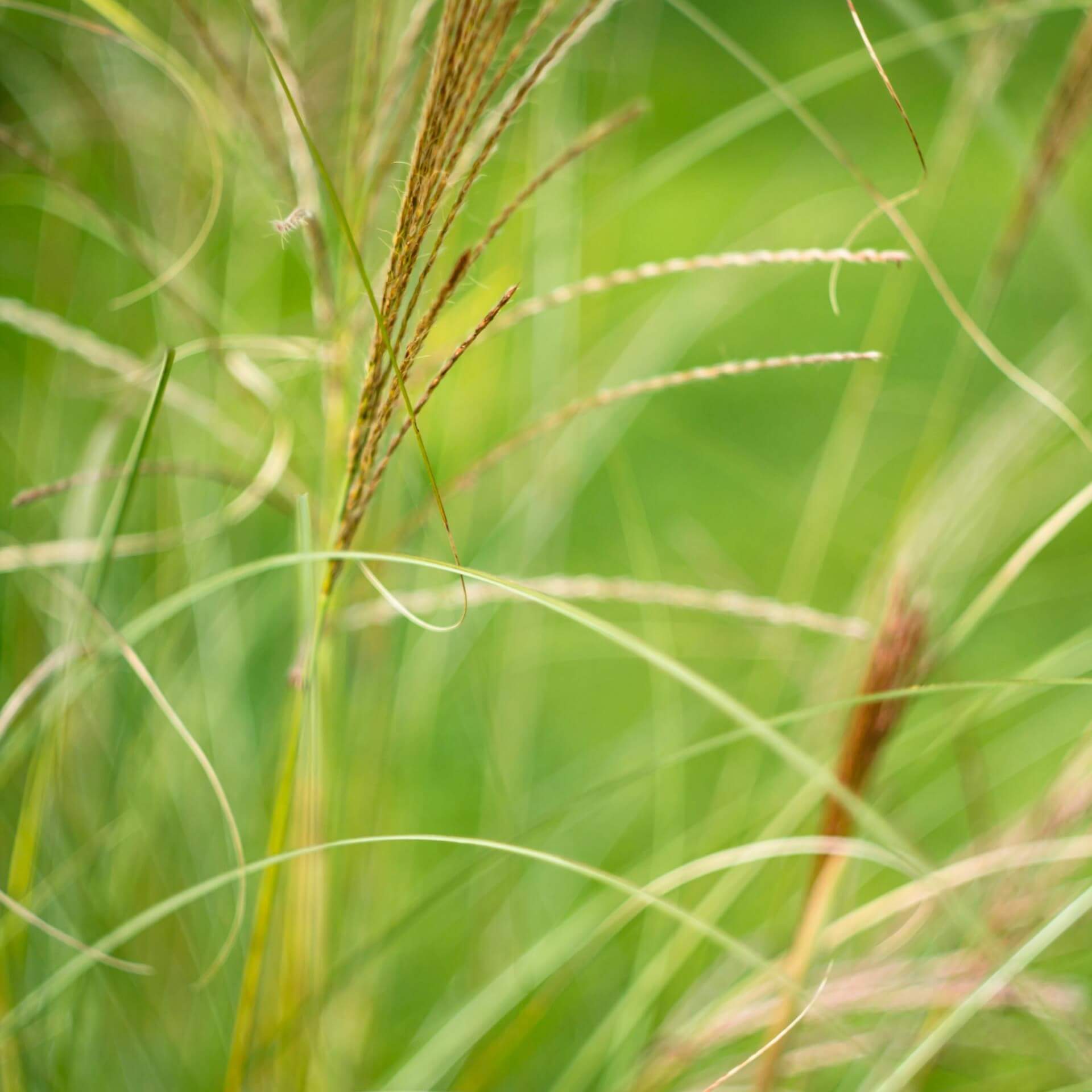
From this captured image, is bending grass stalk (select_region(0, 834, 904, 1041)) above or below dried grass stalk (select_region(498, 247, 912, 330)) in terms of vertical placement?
below

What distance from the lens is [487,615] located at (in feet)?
1.95

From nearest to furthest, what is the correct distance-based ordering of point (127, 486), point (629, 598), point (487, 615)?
point (127, 486) → point (629, 598) → point (487, 615)

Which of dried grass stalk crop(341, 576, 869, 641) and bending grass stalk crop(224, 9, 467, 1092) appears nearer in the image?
bending grass stalk crop(224, 9, 467, 1092)

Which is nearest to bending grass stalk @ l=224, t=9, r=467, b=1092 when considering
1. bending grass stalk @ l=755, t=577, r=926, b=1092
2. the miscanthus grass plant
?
the miscanthus grass plant

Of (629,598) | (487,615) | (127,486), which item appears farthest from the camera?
(487,615)

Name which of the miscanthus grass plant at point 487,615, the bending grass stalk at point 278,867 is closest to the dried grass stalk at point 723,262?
the miscanthus grass plant at point 487,615

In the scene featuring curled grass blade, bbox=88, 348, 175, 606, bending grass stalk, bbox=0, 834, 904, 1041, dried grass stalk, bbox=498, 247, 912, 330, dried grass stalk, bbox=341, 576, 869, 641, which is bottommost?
bending grass stalk, bbox=0, 834, 904, 1041

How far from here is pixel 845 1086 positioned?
1.37ft

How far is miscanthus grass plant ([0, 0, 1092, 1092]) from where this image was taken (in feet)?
0.78

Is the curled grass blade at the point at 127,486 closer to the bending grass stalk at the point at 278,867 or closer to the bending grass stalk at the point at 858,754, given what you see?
the bending grass stalk at the point at 278,867

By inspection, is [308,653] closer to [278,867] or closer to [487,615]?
[278,867]

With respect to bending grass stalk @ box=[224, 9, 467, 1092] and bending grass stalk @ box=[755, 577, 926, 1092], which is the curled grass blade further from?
A: bending grass stalk @ box=[755, 577, 926, 1092]

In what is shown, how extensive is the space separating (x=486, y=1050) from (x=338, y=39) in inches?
23.7

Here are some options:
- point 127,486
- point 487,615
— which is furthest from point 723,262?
point 487,615
